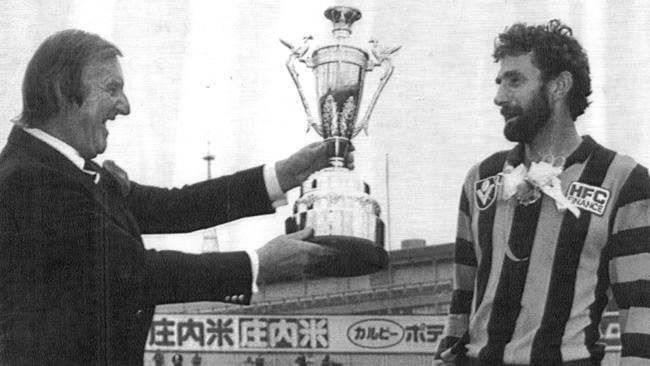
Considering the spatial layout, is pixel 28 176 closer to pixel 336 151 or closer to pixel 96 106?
pixel 96 106

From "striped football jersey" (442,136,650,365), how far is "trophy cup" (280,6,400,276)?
26 cm

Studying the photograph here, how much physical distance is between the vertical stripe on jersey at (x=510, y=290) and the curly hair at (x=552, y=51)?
0.27m

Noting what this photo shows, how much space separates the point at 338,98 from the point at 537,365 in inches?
32.1

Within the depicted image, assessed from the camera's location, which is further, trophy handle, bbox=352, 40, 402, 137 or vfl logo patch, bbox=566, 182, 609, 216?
trophy handle, bbox=352, 40, 402, 137

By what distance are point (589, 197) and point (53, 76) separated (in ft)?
3.71

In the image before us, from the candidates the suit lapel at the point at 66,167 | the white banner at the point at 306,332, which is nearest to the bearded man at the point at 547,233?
the suit lapel at the point at 66,167

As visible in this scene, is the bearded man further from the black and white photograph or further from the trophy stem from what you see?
the trophy stem

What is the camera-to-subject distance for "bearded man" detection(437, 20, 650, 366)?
95.7 inches

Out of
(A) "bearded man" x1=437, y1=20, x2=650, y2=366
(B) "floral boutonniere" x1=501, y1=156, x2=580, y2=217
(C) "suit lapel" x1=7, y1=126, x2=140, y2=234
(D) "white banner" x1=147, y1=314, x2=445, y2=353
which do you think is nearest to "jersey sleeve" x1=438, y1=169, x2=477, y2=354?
(A) "bearded man" x1=437, y1=20, x2=650, y2=366

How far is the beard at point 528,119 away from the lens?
258 cm

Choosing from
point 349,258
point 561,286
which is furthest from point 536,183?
point 349,258

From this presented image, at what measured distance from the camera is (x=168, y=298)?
2363 millimetres

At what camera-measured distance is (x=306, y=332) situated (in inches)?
424

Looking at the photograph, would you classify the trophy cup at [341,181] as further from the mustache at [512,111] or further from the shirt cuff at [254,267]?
the mustache at [512,111]
